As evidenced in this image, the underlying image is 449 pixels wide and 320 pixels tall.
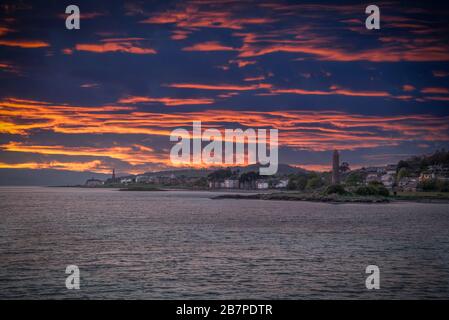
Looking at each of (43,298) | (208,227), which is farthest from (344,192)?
(43,298)

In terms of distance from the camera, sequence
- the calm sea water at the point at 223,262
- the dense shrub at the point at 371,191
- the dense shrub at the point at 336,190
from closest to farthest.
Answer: the calm sea water at the point at 223,262 < the dense shrub at the point at 371,191 < the dense shrub at the point at 336,190

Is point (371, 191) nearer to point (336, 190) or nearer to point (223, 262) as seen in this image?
point (336, 190)

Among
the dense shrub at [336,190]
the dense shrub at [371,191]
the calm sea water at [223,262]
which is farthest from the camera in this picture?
the dense shrub at [336,190]

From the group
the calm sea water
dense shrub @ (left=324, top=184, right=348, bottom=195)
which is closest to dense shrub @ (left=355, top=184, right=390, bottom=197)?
dense shrub @ (left=324, top=184, right=348, bottom=195)

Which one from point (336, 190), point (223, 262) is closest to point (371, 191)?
point (336, 190)

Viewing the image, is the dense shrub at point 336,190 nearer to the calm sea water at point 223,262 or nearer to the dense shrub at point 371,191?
the dense shrub at point 371,191

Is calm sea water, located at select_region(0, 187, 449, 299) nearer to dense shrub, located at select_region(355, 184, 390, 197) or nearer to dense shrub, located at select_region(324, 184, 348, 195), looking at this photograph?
dense shrub, located at select_region(355, 184, 390, 197)

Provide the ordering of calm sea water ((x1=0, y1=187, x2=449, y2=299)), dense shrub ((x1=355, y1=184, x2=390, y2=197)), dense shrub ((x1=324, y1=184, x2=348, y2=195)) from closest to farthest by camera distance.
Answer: calm sea water ((x1=0, y1=187, x2=449, y2=299)) → dense shrub ((x1=355, y1=184, x2=390, y2=197)) → dense shrub ((x1=324, y1=184, x2=348, y2=195))

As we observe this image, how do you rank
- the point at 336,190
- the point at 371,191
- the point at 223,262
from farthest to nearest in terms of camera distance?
the point at 336,190, the point at 371,191, the point at 223,262

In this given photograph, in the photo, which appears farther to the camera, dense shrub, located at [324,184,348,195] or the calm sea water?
dense shrub, located at [324,184,348,195]

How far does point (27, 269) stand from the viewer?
38688 mm

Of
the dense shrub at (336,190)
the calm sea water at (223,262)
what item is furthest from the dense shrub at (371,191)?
the calm sea water at (223,262)

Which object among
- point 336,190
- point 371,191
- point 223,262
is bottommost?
point 223,262

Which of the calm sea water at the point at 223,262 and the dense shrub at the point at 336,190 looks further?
the dense shrub at the point at 336,190
